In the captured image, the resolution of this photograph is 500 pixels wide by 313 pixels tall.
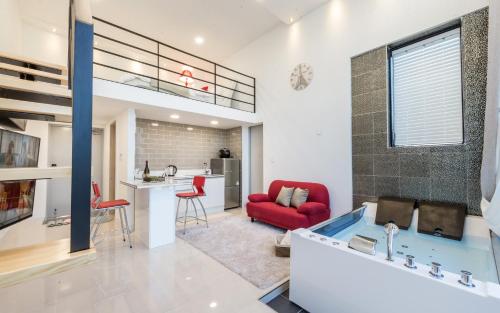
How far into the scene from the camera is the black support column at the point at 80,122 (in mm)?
724

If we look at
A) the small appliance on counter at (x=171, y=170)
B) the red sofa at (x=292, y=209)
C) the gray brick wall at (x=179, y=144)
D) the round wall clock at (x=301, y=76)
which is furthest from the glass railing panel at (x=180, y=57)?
the red sofa at (x=292, y=209)

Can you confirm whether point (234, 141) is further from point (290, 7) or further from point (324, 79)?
point (290, 7)

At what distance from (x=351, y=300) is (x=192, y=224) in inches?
130

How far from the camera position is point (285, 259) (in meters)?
2.85

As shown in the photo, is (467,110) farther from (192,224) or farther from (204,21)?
(204,21)

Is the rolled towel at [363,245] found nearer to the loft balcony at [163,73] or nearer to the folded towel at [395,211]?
the folded towel at [395,211]

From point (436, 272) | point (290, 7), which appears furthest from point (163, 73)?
point (436, 272)

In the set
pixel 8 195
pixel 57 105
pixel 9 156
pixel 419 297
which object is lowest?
pixel 419 297

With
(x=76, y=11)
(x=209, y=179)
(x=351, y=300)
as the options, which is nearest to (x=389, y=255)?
(x=351, y=300)

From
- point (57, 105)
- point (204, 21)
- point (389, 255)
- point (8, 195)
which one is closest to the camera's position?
point (57, 105)

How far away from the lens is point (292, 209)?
3.90 metres

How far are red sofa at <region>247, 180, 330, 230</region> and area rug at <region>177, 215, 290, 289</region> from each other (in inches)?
9.3

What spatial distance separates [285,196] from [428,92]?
271cm

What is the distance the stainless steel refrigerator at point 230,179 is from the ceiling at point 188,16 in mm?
3216
